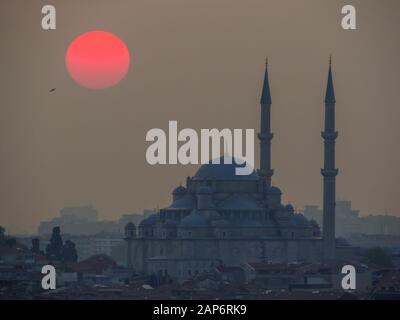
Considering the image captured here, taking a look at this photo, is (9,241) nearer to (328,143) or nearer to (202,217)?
(202,217)

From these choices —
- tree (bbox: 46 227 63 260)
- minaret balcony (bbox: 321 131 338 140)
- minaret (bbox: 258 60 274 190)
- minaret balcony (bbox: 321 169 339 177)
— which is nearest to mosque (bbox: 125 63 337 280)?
minaret (bbox: 258 60 274 190)

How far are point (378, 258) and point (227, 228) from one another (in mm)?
7987

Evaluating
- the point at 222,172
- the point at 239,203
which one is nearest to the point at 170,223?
the point at 222,172

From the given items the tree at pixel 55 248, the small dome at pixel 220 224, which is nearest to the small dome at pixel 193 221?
the small dome at pixel 220 224

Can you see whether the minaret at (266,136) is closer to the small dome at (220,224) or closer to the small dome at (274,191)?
the small dome at (274,191)

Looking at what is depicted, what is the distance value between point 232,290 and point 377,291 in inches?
230

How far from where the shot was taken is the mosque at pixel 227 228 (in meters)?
130

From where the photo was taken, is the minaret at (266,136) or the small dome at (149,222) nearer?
the minaret at (266,136)

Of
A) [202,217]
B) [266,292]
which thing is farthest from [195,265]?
[266,292]

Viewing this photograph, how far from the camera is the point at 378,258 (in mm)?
135250

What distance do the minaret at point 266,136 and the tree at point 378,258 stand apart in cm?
585

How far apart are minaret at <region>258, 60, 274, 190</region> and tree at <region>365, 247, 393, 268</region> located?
585cm

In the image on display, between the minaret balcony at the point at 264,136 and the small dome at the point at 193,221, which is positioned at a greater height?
the minaret balcony at the point at 264,136

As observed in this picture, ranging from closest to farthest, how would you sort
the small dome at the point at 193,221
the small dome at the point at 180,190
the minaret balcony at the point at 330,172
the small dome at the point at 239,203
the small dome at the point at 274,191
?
the minaret balcony at the point at 330,172 → the small dome at the point at 193,221 → the small dome at the point at 274,191 → the small dome at the point at 239,203 → the small dome at the point at 180,190
